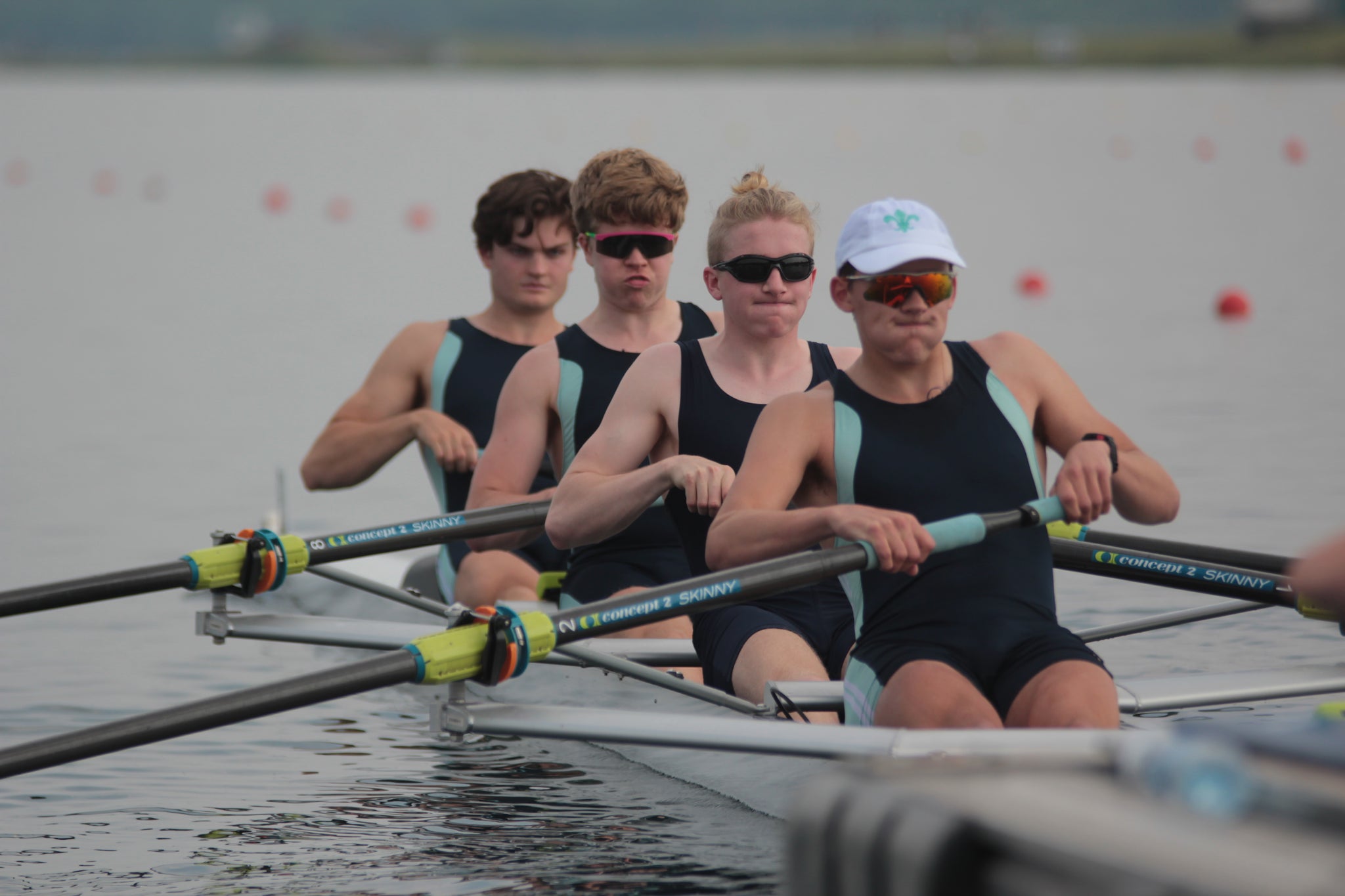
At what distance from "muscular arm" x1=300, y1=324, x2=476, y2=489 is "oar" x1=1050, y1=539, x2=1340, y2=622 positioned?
7.29 ft

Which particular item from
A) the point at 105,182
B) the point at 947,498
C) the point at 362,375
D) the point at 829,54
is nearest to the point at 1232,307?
the point at 362,375

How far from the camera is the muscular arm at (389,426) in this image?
612 centimetres

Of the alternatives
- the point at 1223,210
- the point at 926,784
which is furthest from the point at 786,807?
the point at 1223,210

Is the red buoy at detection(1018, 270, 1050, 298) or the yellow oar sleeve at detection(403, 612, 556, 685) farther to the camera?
the red buoy at detection(1018, 270, 1050, 298)

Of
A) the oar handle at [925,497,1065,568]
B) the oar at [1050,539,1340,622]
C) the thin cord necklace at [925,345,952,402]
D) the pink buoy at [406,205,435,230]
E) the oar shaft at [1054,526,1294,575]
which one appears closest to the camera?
the oar handle at [925,497,1065,568]

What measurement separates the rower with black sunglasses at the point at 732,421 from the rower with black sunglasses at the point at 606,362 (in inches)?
19.2

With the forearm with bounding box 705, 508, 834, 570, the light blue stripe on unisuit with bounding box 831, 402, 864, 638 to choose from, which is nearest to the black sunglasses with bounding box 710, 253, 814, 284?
the light blue stripe on unisuit with bounding box 831, 402, 864, 638

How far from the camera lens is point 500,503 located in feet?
18.7

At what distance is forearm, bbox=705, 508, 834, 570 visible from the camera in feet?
13.1

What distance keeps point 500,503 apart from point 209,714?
2023 millimetres

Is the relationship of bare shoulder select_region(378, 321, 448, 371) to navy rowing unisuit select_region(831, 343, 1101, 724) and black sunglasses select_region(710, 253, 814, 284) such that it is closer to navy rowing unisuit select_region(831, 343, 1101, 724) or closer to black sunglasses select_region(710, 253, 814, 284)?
black sunglasses select_region(710, 253, 814, 284)

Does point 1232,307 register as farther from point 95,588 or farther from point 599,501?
point 95,588

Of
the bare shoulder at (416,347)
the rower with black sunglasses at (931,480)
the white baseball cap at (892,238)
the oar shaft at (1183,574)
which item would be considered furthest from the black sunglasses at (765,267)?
the bare shoulder at (416,347)

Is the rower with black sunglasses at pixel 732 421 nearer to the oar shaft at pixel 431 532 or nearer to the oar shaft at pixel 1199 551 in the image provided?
the oar shaft at pixel 431 532
